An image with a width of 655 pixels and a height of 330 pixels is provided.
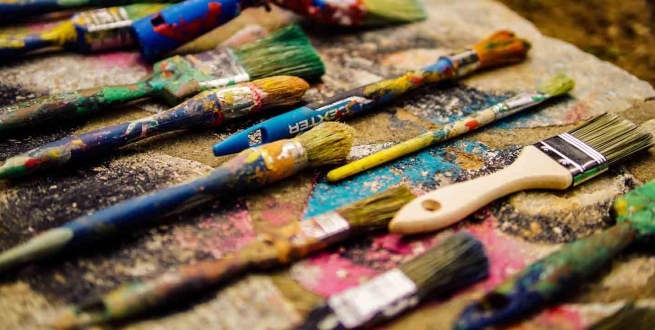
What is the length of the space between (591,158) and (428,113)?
58 cm

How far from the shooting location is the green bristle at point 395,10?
253 cm

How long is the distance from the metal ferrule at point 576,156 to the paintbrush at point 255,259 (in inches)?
18.9

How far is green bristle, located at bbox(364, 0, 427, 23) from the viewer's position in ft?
8.29

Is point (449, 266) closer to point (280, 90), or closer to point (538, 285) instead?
point (538, 285)

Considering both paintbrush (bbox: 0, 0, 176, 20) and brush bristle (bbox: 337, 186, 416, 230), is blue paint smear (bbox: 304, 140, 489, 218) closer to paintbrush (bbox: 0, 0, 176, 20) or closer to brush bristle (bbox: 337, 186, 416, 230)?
brush bristle (bbox: 337, 186, 416, 230)

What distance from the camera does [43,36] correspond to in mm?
2188

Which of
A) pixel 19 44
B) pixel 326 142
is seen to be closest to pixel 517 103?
pixel 326 142

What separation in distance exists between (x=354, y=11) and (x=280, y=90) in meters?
0.76

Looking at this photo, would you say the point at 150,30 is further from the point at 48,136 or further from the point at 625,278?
the point at 625,278

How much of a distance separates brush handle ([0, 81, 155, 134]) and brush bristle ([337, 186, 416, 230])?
88 cm

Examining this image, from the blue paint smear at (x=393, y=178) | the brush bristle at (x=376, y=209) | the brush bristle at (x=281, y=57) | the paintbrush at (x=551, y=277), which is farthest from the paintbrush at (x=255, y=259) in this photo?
the brush bristle at (x=281, y=57)

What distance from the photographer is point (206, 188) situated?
1478mm

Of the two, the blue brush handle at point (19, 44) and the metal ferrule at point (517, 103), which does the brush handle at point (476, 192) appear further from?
the blue brush handle at point (19, 44)

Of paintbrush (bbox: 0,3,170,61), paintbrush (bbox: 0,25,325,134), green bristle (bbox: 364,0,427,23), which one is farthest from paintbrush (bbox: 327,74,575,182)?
paintbrush (bbox: 0,3,170,61)
